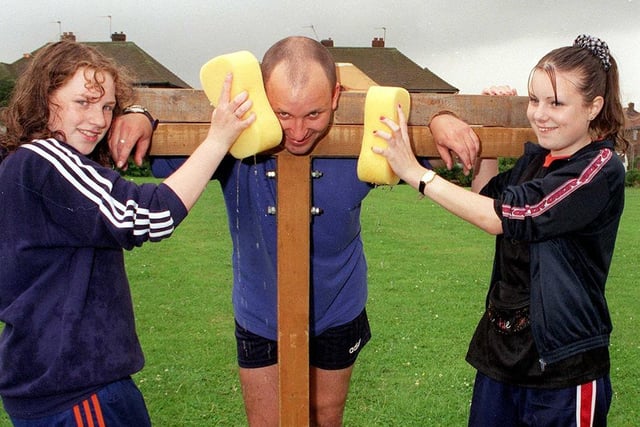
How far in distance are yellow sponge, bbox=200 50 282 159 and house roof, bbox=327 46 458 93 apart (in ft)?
123

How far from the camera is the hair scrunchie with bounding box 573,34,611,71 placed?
2850 mm

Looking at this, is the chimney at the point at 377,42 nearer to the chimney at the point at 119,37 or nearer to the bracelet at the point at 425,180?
the chimney at the point at 119,37

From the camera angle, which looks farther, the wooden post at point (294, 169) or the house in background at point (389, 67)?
the house in background at point (389, 67)

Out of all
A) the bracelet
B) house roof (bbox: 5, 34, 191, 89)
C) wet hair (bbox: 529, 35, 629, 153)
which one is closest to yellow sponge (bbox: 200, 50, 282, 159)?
the bracelet

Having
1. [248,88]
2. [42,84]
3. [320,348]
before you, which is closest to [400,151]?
[248,88]

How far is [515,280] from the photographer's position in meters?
3.01

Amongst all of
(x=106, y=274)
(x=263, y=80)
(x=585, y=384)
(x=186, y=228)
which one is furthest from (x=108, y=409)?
(x=186, y=228)

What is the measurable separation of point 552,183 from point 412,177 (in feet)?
1.71

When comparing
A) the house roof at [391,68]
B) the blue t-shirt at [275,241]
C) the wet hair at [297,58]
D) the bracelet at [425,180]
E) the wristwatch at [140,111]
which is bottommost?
the house roof at [391,68]

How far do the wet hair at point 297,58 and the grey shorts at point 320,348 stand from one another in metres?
1.25

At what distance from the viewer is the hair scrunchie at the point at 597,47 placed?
2.85 m

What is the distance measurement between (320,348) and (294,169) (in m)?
1.01

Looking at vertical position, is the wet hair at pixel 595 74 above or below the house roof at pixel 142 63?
above

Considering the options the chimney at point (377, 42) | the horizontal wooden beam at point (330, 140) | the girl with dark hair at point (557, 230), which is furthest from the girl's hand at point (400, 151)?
the chimney at point (377, 42)
